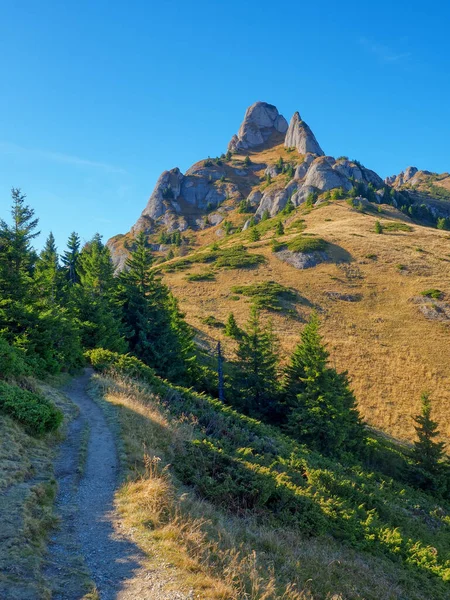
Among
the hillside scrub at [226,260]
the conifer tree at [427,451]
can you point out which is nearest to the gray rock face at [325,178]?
the hillside scrub at [226,260]

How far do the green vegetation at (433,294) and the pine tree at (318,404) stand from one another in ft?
122

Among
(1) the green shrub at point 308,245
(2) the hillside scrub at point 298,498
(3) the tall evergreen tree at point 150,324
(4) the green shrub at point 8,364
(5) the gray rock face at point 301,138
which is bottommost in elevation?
(2) the hillside scrub at point 298,498

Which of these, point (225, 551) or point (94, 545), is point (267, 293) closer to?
point (225, 551)

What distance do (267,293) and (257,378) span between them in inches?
1336

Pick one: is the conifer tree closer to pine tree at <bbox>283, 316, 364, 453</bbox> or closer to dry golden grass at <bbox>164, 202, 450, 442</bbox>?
pine tree at <bbox>283, 316, 364, 453</bbox>

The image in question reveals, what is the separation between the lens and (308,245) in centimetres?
7494

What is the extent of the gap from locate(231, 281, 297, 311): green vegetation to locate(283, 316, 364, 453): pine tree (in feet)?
93.6

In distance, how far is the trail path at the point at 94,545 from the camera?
515 cm

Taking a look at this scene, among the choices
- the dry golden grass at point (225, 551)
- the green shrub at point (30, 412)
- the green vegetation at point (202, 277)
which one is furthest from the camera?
the green vegetation at point (202, 277)

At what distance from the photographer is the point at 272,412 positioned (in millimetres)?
27719

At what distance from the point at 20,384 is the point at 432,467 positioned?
2586cm

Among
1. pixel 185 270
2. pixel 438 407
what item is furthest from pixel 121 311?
pixel 185 270

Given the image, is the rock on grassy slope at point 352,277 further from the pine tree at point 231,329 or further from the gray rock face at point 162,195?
the gray rock face at point 162,195

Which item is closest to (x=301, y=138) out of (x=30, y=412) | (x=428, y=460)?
(x=428, y=460)
